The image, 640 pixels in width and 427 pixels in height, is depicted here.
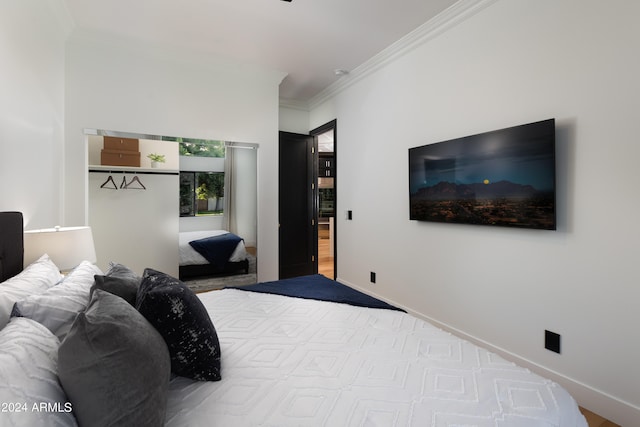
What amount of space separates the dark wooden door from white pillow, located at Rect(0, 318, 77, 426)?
11.9ft

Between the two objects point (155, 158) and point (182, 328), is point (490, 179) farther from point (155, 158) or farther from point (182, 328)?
point (155, 158)

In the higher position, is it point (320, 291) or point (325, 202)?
point (325, 202)

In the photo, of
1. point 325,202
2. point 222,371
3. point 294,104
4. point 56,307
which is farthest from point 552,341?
point 325,202

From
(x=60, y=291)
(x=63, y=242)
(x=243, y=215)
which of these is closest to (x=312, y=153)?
(x=243, y=215)

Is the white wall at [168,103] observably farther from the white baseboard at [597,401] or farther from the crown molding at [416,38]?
the white baseboard at [597,401]

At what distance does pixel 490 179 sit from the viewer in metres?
2.35

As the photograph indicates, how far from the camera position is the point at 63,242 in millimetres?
2010

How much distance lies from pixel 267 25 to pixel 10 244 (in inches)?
101

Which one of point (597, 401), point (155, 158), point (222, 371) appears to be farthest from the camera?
point (155, 158)

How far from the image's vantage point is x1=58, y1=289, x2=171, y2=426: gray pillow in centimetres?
77

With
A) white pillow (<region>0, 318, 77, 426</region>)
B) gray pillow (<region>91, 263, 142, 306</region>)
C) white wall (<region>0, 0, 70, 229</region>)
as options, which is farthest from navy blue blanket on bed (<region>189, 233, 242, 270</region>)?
white pillow (<region>0, 318, 77, 426</region>)

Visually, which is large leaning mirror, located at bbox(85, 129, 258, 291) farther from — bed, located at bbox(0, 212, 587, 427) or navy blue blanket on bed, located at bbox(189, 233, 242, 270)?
bed, located at bbox(0, 212, 587, 427)

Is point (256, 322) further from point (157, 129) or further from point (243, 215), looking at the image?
point (157, 129)

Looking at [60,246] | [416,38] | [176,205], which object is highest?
[416,38]
